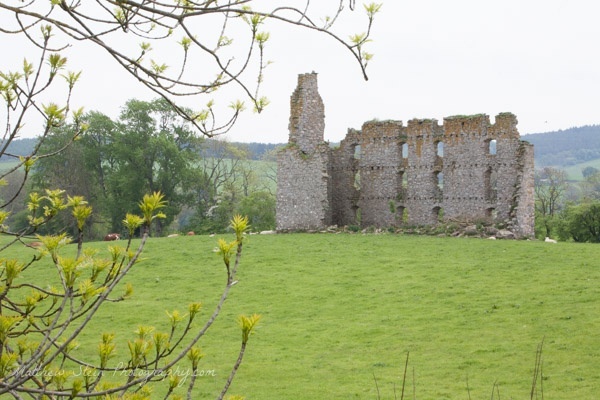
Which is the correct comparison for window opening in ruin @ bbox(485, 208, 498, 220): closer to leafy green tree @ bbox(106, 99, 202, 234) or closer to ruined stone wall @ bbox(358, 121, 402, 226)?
ruined stone wall @ bbox(358, 121, 402, 226)

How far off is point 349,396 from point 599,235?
37408 mm

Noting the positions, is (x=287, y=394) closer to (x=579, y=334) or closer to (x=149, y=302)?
(x=579, y=334)

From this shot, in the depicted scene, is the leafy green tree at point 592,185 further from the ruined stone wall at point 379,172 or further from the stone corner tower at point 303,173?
the stone corner tower at point 303,173

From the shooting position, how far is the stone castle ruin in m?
33.6

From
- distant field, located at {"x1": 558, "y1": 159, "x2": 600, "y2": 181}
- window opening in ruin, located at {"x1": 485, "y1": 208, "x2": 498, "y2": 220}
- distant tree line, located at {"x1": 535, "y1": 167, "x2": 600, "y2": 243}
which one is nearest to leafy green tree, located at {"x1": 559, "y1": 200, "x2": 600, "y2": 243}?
distant tree line, located at {"x1": 535, "y1": 167, "x2": 600, "y2": 243}

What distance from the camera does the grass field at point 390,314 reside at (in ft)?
49.3

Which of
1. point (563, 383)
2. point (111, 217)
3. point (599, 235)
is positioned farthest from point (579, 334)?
point (111, 217)

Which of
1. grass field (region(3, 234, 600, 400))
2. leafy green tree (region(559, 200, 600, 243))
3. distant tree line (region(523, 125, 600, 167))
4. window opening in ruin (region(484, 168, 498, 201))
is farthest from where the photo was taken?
distant tree line (region(523, 125, 600, 167))

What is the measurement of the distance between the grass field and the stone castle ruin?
143 inches

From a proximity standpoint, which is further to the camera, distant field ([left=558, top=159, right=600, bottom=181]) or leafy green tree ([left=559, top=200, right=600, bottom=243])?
distant field ([left=558, top=159, right=600, bottom=181])

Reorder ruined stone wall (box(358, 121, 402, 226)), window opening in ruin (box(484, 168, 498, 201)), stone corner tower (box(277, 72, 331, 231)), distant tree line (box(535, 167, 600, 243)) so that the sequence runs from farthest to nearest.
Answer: distant tree line (box(535, 167, 600, 243)) < ruined stone wall (box(358, 121, 402, 226)) < stone corner tower (box(277, 72, 331, 231)) < window opening in ruin (box(484, 168, 498, 201))

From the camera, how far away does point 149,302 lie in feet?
77.2

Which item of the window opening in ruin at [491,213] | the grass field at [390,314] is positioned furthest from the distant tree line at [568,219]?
the grass field at [390,314]

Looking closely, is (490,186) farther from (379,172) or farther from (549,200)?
(549,200)
